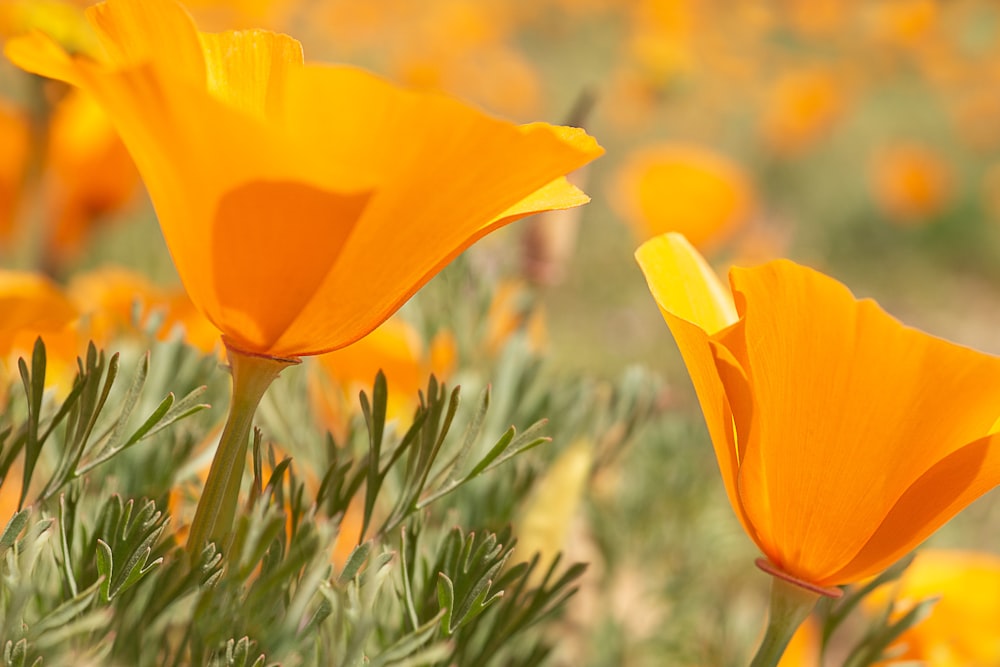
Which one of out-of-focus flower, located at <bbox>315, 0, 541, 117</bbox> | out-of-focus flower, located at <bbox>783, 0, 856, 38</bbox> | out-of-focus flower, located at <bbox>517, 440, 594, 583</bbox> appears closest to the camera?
out-of-focus flower, located at <bbox>517, 440, 594, 583</bbox>

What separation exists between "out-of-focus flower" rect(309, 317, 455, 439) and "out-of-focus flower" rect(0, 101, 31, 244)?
591 millimetres

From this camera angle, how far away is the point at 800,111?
525cm

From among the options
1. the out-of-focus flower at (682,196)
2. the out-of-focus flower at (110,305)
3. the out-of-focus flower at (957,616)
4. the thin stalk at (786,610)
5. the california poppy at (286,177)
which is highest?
the out-of-focus flower at (682,196)

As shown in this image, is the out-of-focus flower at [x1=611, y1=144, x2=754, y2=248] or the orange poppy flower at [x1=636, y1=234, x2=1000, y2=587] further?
the out-of-focus flower at [x1=611, y1=144, x2=754, y2=248]

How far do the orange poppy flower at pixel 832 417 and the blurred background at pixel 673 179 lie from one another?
273mm

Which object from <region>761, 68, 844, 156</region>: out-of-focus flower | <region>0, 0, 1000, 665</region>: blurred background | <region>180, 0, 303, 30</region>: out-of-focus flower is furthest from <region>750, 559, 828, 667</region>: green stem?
<region>761, 68, 844, 156</region>: out-of-focus flower

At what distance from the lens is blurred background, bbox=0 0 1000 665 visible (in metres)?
0.93

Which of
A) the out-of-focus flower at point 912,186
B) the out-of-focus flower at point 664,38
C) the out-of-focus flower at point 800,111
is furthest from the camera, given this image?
the out-of-focus flower at point 800,111

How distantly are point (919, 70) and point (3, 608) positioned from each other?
301 inches

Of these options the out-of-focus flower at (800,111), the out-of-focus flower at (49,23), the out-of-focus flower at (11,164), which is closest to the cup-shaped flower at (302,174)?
the out-of-focus flower at (49,23)

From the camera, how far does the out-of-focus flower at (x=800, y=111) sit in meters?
5.23

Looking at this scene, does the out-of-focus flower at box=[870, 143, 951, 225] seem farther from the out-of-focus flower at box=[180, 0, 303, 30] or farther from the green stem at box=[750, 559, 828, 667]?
the green stem at box=[750, 559, 828, 667]

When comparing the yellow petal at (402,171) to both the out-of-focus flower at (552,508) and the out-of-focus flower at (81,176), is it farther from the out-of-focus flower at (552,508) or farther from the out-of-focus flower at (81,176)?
the out-of-focus flower at (81,176)

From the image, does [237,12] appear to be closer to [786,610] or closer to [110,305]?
[110,305]
